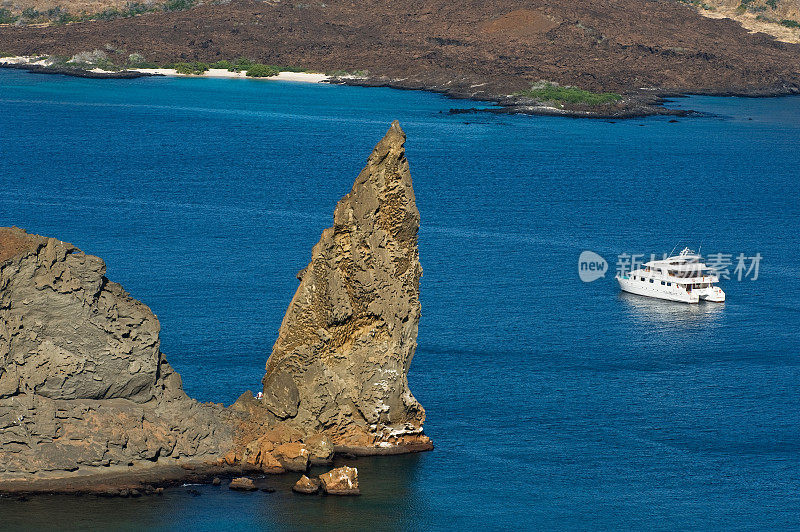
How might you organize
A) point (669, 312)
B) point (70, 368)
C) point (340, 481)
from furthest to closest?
1. point (669, 312)
2. point (340, 481)
3. point (70, 368)

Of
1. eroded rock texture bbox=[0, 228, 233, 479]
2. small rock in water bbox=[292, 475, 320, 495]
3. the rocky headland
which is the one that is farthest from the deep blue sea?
eroded rock texture bbox=[0, 228, 233, 479]

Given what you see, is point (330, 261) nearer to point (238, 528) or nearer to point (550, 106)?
point (238, 528)

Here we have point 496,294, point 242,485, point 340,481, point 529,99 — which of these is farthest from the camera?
point 529,99

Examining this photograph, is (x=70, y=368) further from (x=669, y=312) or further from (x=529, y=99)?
(x=529, y=99)

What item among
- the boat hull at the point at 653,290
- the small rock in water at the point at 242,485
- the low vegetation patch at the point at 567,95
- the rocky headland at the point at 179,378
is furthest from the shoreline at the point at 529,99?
the small rock in water at the point at 242,485

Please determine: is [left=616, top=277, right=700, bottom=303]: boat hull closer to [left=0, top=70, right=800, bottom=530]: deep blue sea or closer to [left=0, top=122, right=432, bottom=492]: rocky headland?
[left=0, top=70, right=800, bottom=530]: deep blue sea

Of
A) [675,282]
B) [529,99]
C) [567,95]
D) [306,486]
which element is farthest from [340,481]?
[567,95]

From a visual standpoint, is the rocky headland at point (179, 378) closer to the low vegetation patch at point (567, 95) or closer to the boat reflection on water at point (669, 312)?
the boat reflection on water at point (669, 312)
